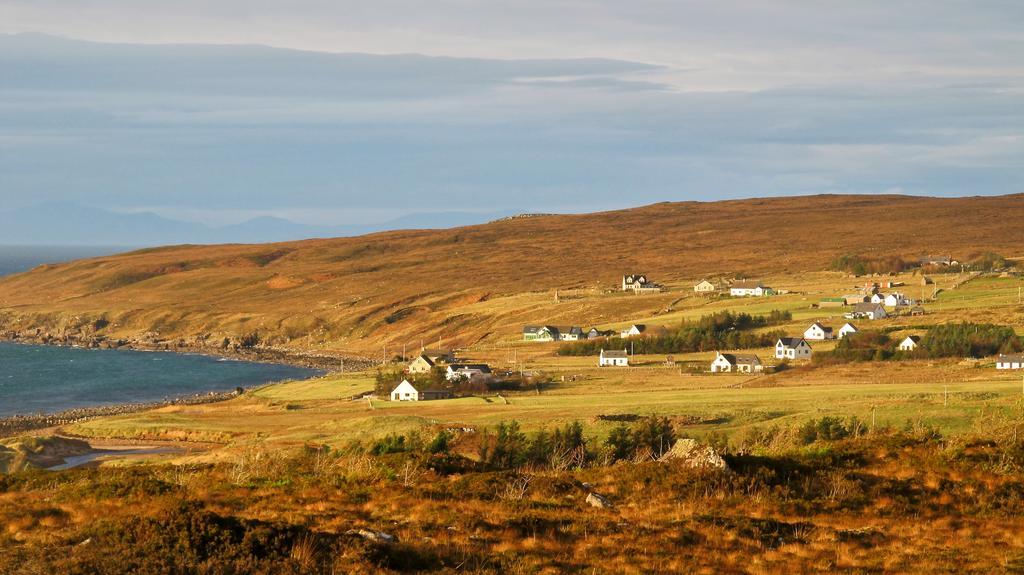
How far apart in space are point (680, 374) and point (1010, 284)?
6047 cm

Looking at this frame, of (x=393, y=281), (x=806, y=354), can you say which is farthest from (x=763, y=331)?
(x=393, y=281)

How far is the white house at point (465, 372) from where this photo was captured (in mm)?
88562

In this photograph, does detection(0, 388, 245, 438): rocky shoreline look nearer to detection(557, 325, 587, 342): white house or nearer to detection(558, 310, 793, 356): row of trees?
detection(558, 310, 793, 356): row of trees

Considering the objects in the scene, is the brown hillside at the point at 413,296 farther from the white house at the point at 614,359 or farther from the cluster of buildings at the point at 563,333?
the white house at the point at 614,359

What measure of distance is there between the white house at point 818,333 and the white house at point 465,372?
1300 inches

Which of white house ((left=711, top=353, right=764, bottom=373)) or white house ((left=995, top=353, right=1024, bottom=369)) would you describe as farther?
white house ((left=711, top=353, right=764, bottom=373))

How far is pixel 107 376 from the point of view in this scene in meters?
115

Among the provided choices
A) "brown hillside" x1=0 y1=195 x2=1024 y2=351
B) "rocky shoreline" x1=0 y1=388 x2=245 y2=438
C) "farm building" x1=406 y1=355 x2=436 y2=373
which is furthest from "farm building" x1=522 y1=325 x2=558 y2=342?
"rocky shoreline" x1=0 y1=388 x2=245 y2=438

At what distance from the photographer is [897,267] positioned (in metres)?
161

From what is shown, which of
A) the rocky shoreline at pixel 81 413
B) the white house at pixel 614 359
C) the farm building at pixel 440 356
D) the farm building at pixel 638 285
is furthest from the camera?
the farm building at pixel 638 285

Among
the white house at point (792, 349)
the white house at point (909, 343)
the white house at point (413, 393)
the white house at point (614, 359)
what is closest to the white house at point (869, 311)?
the white house at point (909, 343)

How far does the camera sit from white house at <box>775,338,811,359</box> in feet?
318

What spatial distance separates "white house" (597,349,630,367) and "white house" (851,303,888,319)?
3063 cm

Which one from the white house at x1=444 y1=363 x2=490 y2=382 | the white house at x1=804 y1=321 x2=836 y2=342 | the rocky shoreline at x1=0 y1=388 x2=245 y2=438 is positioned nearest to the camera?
the rocky shoreline at x1=0 y1=388 x2=245 y2=438
